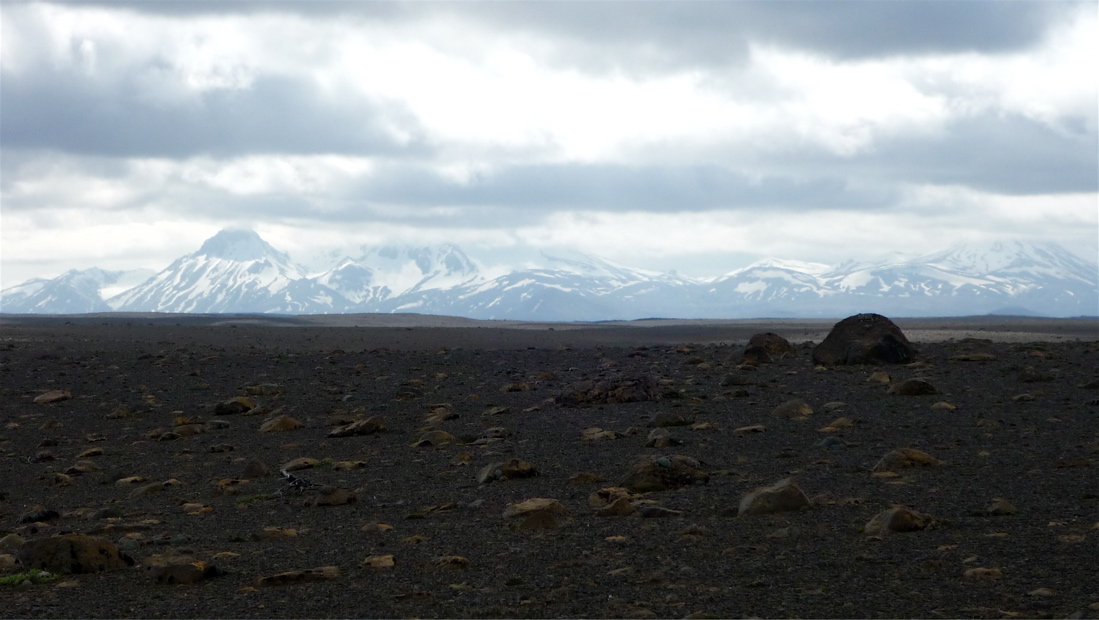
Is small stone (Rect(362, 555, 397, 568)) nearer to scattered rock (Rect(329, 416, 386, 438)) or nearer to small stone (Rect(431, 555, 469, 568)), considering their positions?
small stone (Rect(431, 555, 469, 568))

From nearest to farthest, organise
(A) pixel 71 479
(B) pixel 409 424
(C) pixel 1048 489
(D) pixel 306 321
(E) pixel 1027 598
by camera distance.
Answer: (E) pixel 1027 598 < (C) pixel 1048 489 < (A) pixel 71 479 < (B) pixel 409 424 < (D) pixel 306 321

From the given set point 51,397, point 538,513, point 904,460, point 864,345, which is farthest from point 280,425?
point 864,345

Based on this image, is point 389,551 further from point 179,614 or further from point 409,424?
point 409,424

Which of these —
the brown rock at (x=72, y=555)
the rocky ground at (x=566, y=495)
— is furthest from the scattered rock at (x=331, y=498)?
the brown rock at (x=72, y=555)

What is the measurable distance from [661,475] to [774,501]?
174cm

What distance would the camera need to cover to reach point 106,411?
20625 mm

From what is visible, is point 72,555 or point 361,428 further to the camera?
point 361,428

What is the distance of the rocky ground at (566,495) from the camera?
8.10 metres

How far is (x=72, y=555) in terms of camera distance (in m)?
9.16

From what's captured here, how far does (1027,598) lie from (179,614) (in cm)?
568

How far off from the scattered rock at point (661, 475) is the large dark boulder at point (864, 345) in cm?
1274

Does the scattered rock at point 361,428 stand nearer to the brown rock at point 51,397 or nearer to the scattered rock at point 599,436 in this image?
the scattered rock at point 599,436

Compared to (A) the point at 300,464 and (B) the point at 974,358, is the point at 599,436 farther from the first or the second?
(B) the point at 974,358

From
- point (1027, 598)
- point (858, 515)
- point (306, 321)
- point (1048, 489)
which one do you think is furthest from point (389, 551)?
point (306, 321)
